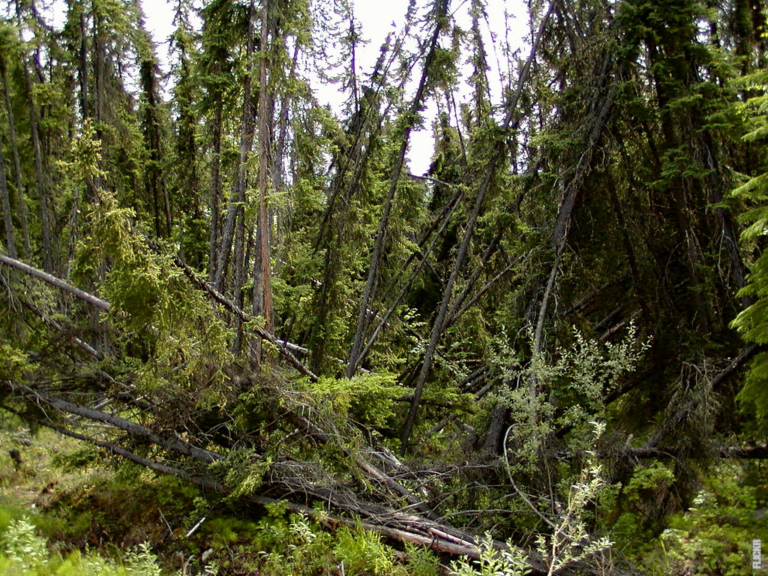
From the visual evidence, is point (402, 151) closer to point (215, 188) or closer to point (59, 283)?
point (215, 188)

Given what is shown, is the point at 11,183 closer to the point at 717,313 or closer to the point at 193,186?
the point at 193,186

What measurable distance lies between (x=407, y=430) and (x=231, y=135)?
18.0 feet

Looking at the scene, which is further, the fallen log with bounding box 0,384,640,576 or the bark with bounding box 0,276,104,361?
the bark with bounding box 0,276,104,361

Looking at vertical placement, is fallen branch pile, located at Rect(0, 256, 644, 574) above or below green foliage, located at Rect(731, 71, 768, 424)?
below

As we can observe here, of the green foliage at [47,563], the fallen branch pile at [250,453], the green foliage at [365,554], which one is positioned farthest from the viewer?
the fallen branch pile at [250,453]

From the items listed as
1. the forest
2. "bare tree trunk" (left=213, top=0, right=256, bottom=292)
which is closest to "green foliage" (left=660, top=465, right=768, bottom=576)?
the forest

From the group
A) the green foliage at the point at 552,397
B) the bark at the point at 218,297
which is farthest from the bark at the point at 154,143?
the green foliage at the point at 552,397

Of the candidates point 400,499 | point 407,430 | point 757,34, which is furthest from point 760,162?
point 400,499

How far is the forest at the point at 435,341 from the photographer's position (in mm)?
5777

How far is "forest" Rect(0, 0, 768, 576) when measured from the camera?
578 centimetres

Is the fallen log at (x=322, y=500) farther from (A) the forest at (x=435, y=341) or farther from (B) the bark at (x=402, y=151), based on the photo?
(B) the bark at (x=402, y=151)

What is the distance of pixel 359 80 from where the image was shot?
33.8ft

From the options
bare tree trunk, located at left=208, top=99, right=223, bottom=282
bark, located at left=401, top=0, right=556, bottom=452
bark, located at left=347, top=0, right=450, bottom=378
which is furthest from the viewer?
bark, located at left=347, top=0, right=450, bottom=378

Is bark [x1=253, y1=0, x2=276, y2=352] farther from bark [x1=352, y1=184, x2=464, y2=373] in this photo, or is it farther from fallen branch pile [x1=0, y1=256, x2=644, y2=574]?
bark [x1=352, y1=184, x2=464, y2=373]
